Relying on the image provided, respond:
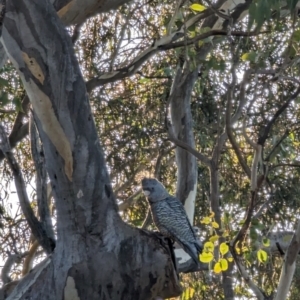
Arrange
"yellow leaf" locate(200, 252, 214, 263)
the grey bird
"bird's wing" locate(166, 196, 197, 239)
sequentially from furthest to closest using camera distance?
"bird's wing" locate(166, 196, 197, 239), the grey bird, "yellow leaf" locate(200, 252, 214, 263)

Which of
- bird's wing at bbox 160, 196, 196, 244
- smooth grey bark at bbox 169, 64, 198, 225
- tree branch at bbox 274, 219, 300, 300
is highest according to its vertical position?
smooth grey bark at bbox 169, 64, 198, 225

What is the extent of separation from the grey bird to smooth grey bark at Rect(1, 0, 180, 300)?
651mm

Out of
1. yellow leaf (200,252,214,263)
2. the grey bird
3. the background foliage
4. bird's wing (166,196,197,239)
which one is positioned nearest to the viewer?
yellow leaf (200,252,214,263)

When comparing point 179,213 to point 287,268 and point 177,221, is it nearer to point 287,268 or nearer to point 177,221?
point 177,221

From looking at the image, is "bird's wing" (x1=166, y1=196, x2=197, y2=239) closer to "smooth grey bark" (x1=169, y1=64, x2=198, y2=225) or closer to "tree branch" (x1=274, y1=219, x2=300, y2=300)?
"smooth grey bark" (x1=169, y1=64, x2=198, y2=225)

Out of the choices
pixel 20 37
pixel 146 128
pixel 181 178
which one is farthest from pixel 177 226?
pixel 146 128

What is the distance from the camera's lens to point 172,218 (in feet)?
10.8

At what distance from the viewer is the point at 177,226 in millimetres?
3242

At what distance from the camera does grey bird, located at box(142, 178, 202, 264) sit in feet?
10.3

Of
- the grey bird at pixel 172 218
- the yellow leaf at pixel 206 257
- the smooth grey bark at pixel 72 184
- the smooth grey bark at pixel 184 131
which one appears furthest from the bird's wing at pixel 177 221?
the smooth grey bark at pixel 72 184

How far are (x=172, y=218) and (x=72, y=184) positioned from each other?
1147mm

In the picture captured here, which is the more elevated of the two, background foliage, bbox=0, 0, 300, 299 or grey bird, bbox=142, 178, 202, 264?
background foliage, bbox=0, 0, 300, 299

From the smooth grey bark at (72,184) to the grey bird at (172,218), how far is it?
2.14 feet

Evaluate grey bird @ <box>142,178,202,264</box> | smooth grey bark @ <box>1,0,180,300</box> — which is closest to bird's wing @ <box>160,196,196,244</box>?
grey bird @ <box>142,178,202,264</box>
